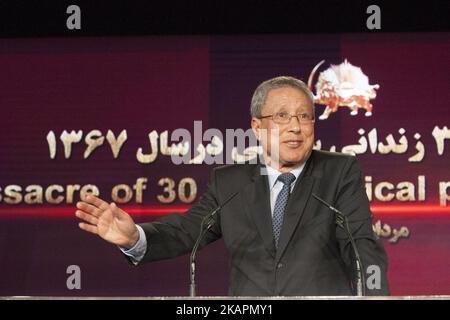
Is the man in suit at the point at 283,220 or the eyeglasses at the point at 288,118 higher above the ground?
the eyeglasses at the point at 288,118

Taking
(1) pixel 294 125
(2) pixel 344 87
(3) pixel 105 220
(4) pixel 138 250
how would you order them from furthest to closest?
(2) pixel 344 87, (1) pixel 294 125, (4) pixel 138 250, (3) pixel 105 220

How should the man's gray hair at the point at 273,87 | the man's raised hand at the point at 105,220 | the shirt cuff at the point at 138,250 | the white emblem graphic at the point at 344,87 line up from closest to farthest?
the man's raised hand at the point at 105,220 → the shirt cuff at the point at 138,250 → the man's gray hair at the point at 273,87 → the white emblem graphic at the point at 344,87

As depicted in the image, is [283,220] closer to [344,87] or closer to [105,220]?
[105,220]

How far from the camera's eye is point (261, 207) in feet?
7.13

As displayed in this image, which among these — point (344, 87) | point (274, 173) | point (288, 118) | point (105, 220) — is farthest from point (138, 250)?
point (344, 87)

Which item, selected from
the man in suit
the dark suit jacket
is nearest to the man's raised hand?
the man in suit

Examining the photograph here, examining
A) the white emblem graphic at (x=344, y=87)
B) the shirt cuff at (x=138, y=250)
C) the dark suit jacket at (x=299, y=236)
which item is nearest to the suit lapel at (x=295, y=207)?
the dark suit jacket at (x=299, y=236)

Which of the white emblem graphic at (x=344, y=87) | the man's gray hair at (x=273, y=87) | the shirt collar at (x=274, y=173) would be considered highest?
the white emblem graphic at (x=344, y=87)

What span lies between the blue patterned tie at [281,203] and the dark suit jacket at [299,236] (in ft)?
0.07

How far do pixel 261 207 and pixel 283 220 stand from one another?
0.08 m

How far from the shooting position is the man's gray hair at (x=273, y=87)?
2229 millimetres

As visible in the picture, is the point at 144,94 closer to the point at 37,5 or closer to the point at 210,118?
the point at 210,118

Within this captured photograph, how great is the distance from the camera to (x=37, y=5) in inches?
161

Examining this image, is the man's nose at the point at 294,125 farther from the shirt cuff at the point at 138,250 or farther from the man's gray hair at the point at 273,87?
the shirt cuff at the point at 138,250
